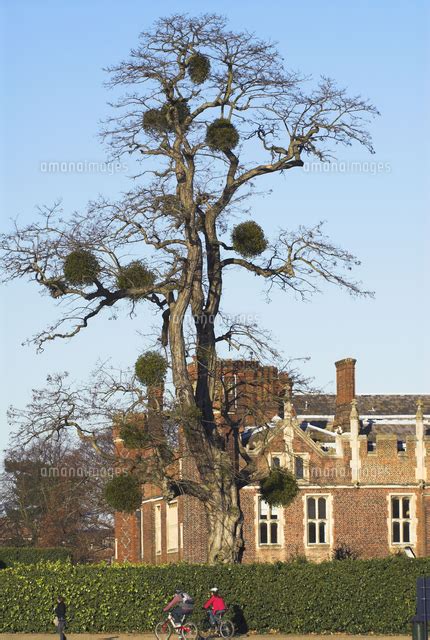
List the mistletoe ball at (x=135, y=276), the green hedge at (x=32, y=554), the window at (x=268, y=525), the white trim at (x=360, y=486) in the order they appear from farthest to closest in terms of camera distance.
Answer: the green hedge at (x=32, y=554) < the white trim at (x=360, y=486) < the window at (x=268, y=525) < the mistletoe ball at (x=135, y=276)

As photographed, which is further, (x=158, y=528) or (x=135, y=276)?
(x=158, y=528)

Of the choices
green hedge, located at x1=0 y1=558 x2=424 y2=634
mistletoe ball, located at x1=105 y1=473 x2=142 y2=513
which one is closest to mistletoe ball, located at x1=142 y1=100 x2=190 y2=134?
mistletoe ball, located at x1=105 y1=473 x2=142 y2=513

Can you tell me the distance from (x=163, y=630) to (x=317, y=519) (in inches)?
636

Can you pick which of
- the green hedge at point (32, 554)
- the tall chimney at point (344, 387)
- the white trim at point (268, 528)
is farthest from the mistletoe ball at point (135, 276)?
the green hedge at point (32, 554)

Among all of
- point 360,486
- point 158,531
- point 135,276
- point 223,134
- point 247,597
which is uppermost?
point 223,134

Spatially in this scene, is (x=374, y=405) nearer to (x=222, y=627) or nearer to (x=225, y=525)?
(x=225, y=525)

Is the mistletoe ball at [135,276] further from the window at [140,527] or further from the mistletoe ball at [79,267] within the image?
the window at [140,527]

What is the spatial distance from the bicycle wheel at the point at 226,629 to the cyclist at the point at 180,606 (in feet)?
3.12

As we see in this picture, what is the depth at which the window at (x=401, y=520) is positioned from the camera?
45188 mm

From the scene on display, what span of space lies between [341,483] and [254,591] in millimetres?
14499

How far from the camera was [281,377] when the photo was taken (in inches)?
1213

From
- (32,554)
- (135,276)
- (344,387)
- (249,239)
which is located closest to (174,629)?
(135,276)

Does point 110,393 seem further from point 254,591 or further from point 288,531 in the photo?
point 288,531

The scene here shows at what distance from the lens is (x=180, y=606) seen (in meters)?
29.1
